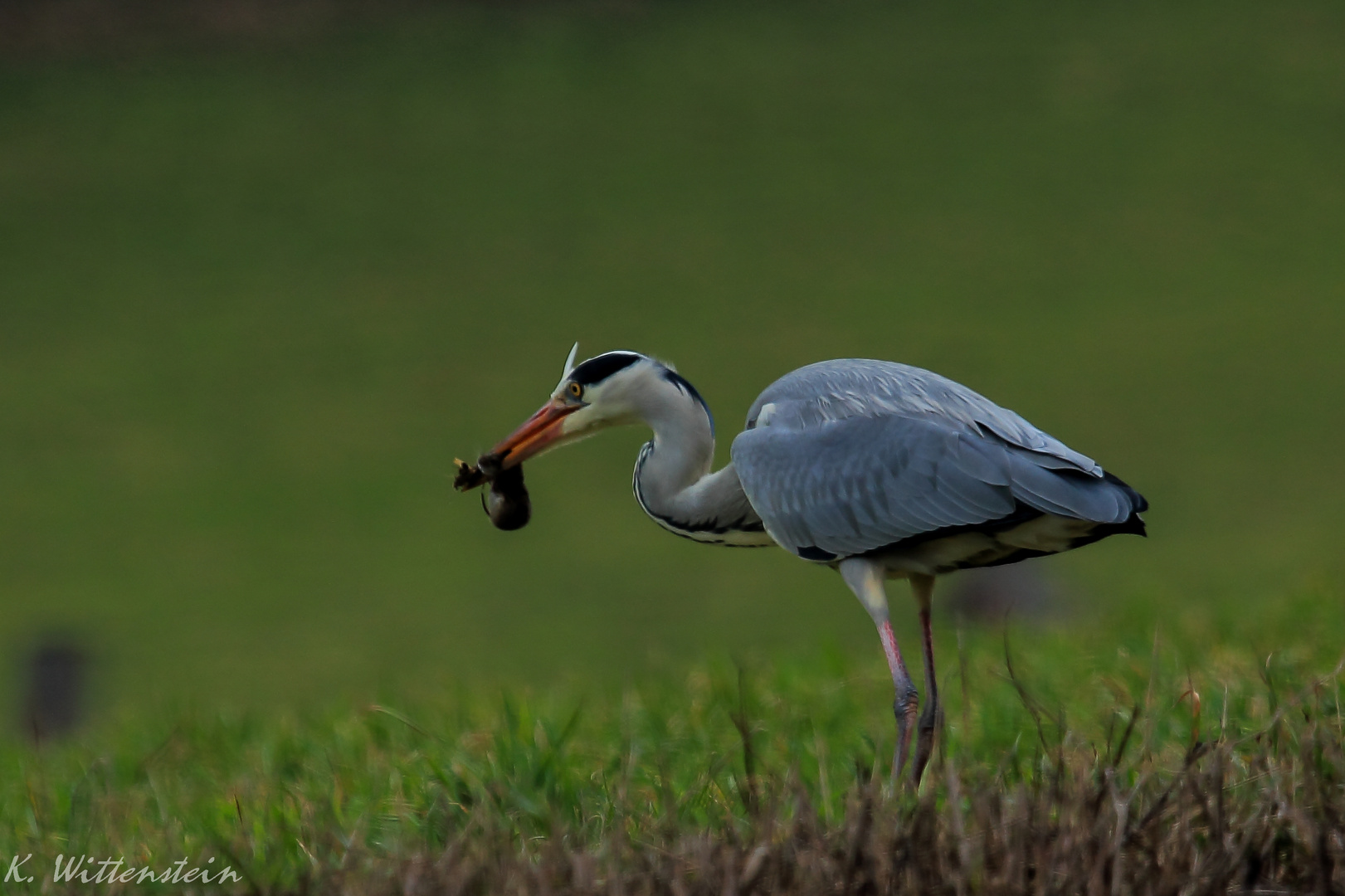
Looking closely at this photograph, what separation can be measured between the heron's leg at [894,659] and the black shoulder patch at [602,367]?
863 mm

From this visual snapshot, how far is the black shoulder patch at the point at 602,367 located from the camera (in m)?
4.73

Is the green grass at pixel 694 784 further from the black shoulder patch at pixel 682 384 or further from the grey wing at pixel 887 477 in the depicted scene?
the black shoulder patch at pixel 682 384

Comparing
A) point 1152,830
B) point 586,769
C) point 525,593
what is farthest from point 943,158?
point 1152,830

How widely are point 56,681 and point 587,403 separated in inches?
390

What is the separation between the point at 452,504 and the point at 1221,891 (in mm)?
15625

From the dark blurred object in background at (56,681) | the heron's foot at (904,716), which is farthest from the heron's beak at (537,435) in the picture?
the dark blurred object in background at (56,681)

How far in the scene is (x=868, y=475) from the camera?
4.33m

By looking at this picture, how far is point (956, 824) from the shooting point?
3092 mm

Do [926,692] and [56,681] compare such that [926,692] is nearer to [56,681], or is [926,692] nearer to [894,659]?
[894,659]

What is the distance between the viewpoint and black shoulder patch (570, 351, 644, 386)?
15.5 feet

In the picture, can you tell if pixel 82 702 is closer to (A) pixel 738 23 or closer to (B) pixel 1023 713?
(B) pixel 1023 713
